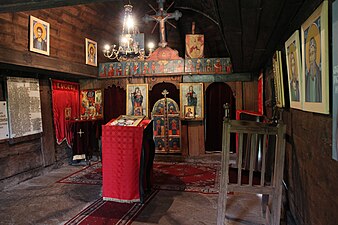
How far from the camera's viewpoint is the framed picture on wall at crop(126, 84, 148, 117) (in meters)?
6.22

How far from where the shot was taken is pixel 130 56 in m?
4.15

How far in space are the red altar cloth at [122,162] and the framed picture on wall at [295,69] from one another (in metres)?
2.02

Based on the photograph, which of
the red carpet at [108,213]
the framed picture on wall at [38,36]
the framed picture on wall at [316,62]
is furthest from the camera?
the framed picture on wall at [38,36]

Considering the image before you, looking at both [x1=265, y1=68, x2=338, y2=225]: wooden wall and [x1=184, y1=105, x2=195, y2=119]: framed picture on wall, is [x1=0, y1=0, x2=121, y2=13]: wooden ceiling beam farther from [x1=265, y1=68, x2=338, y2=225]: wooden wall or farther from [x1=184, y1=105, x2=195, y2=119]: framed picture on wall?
[x1=184, y1=105, x2=195, y2=119]: framed picture on wall

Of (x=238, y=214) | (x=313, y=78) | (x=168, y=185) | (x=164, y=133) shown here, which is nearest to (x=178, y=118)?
(x=164, y=133)

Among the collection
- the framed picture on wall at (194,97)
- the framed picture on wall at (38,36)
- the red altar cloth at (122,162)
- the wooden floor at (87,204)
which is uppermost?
the framed picture on wall at (38,36)

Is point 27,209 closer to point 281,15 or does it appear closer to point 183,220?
point 183,220

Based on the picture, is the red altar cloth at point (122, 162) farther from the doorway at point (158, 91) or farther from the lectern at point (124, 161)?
the doorway at point (158, 91)

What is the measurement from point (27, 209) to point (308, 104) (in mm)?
3453

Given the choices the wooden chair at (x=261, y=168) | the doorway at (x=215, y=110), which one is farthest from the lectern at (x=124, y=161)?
the doorway at (x=215, y=110)

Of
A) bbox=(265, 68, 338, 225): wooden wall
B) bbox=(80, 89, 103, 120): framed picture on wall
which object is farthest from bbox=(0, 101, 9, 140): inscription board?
bbox=(265, 68, 338, 225): wooden wall

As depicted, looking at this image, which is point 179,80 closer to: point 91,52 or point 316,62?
point 91,52

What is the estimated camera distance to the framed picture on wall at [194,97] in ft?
19.6

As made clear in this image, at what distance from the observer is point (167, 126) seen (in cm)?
618
